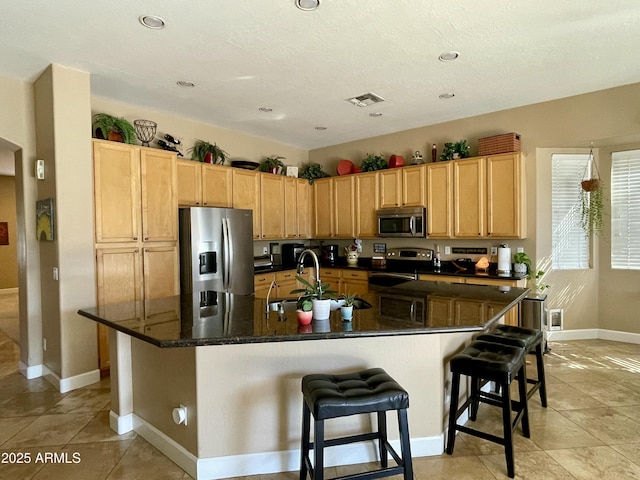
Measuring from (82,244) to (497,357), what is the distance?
350 centimetres

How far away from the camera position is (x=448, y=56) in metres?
3.08

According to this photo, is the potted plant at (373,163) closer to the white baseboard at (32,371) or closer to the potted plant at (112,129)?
the potted plant at (112,129)

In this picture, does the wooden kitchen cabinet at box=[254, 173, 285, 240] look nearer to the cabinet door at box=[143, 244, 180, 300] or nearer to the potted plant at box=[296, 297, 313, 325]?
the cabinet door at box=[143, 244, 180, 300]

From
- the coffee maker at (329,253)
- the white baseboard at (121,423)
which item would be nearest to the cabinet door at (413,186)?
the coffee maker at (329,253)

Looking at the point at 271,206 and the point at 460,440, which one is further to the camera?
the point at 271,206

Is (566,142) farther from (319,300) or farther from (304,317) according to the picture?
(304,317)

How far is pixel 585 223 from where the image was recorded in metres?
4.54

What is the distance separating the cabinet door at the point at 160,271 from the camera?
3.84 meters

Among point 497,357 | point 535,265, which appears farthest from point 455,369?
point 535,265

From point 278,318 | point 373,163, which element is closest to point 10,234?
point 373,163

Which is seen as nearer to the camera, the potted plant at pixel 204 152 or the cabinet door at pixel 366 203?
the potted plant at pixel 204 152

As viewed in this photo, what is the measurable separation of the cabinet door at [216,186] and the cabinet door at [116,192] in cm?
99

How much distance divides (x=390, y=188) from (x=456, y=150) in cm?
103

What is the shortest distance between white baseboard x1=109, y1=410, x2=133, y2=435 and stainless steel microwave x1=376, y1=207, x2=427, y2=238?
3830mm
